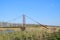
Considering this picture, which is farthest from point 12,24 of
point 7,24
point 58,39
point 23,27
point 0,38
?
point 58,39

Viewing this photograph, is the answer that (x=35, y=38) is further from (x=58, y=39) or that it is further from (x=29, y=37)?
(x=58, y=39)

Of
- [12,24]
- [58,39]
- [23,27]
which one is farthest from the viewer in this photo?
[12,24]

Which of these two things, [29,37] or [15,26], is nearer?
[29,37]

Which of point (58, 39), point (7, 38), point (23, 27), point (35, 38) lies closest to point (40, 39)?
point (35, 38)

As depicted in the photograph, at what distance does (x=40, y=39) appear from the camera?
9898mm

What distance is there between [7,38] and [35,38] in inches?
57.9

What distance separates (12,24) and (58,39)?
7232mm

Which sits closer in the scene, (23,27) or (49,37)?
(49,37)

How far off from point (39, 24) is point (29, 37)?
6739mm

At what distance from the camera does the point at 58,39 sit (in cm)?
977

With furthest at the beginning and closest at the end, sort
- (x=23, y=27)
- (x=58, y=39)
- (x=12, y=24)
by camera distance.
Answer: (x=12, y=24) < (x=23, y=27) < (x=58, y=39)

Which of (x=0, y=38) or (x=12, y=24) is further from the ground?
(x=12, y=24)

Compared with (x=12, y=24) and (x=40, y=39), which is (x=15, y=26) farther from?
(x=40, y=39)

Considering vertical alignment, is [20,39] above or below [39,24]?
below
